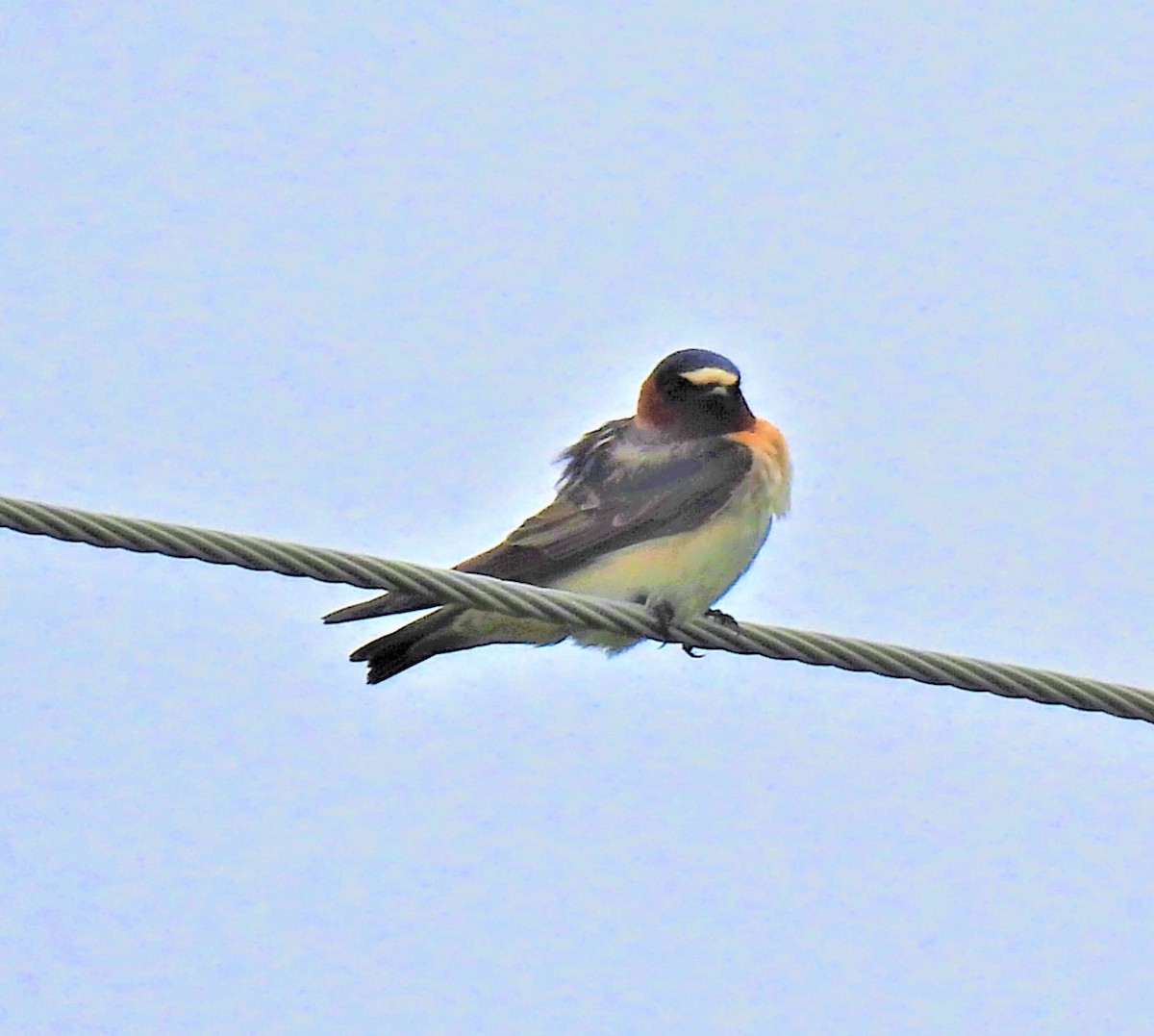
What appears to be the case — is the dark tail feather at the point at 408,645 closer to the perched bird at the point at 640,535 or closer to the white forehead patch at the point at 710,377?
the perched bird at the point at 640,535

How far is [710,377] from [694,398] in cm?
10

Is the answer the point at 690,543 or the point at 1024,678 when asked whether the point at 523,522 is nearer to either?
the point at 690,543

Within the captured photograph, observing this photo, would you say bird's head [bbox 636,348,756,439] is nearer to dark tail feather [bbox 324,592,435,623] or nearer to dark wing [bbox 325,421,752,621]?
dark wing [bbox 325,421,752,621]

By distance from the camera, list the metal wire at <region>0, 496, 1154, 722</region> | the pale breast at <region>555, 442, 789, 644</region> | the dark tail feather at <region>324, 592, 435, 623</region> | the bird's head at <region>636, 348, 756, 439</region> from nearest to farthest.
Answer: the metal wire at <region>0, 496, 1154, 722</region>, the dark tail feather at <region>324, 592, 435, 623</region>, the pale breast at <region>555, 442, 789, 644</region>, the bird's head at <region>636, 348, 756, 439</region>

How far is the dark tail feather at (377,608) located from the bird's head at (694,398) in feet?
5.54

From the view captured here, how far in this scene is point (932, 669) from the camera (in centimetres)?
587

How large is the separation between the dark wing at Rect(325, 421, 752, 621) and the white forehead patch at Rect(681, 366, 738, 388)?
32 centimetres

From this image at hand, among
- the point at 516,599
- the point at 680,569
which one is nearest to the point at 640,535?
the point at 680,569

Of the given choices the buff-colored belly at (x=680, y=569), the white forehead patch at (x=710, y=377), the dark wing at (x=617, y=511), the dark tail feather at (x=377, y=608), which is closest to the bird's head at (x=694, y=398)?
the white forehead patch at (x=710, y=377)

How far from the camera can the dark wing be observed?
8078 millimetres

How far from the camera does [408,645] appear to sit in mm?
7965

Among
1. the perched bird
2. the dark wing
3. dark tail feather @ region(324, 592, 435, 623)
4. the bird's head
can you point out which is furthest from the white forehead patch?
dark tail feather @ region(324, 592, 435, 623)

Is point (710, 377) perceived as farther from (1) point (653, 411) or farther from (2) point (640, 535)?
(2) point (640, 535)

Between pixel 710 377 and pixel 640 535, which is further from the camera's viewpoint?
pixel 710 377
